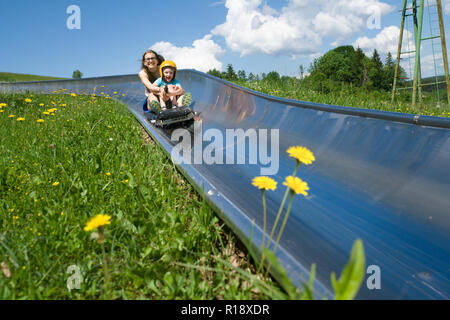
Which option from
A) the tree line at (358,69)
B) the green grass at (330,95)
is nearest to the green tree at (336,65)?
the tree line at (358,69)

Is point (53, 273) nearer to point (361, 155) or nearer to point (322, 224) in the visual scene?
point (322, 224)

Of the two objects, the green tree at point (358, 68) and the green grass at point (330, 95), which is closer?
the green grass at point (330, 95)

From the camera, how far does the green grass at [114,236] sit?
1.12m

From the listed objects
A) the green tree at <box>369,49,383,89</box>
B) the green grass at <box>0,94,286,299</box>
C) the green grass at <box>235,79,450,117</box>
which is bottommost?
A: the green grass at <box>0,94,286,299</box>

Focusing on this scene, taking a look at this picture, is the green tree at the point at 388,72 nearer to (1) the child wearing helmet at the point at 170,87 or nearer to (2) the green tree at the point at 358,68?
(2) the green tree at the point at 358,68


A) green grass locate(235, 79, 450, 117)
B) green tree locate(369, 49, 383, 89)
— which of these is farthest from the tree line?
green grass locate(235, 79, 450, 117)

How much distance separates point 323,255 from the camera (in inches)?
53.3

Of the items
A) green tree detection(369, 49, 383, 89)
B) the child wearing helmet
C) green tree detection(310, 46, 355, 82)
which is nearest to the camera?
the child wearing helmet

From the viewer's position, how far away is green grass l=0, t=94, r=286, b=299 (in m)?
1.12

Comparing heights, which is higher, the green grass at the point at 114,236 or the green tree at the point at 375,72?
the green tree at the point at 375,72

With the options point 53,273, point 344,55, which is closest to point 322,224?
point 53,273

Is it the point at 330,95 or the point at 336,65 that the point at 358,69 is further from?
the point at 330,95

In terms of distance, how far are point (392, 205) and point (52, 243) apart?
71.4 inches

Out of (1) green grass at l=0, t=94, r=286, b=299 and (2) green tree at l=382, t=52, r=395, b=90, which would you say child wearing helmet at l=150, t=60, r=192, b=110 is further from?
(2) green tree at l=382, t=52, r=395, b=90
